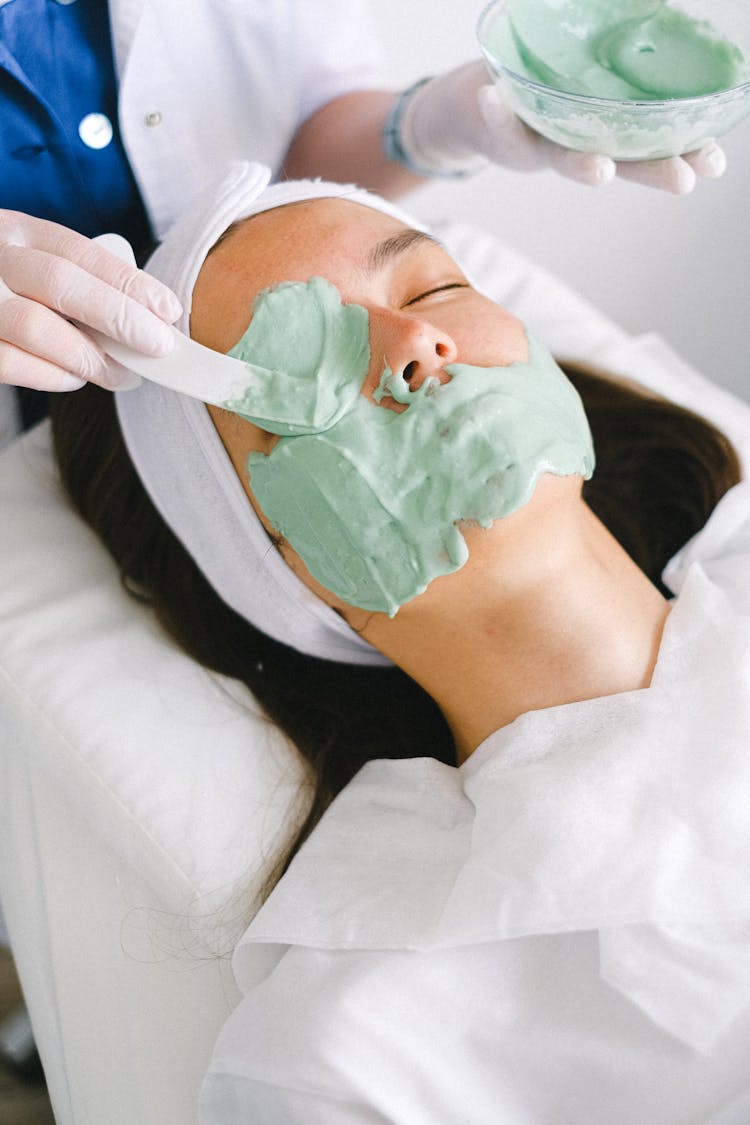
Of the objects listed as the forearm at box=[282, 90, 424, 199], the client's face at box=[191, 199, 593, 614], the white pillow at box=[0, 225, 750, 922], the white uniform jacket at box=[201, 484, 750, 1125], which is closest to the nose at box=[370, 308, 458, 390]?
the client's face at box=[191, 199, 593, 614]

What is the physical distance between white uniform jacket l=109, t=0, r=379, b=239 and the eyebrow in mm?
401

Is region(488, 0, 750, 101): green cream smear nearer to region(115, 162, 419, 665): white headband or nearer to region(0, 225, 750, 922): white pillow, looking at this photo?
region(115, 162, 419, 665): white headband

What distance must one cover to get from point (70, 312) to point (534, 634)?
1.86 feet

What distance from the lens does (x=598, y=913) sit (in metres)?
0.92

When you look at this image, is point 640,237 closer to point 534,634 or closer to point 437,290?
point 437,290

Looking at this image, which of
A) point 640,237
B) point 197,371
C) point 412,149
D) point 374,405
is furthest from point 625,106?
point 640,237

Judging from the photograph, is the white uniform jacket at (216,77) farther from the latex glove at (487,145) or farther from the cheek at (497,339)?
the cheek at (497,339)

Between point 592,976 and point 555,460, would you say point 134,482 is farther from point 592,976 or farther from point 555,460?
point 592,976

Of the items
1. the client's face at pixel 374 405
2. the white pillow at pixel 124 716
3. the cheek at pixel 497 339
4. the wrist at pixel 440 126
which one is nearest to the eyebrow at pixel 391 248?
the client's face at pixel 374 405

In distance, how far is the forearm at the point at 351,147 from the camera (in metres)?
1.45

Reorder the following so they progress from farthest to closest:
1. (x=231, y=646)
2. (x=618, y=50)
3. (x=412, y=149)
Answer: (x=412, y=149) < (x=231, y=646) < (x=618, y=50)

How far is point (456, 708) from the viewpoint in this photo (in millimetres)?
1115

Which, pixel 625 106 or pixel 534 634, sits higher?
pixel 625 106

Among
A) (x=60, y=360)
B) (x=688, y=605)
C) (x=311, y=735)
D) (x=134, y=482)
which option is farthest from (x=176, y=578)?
(x=688, y=605)
